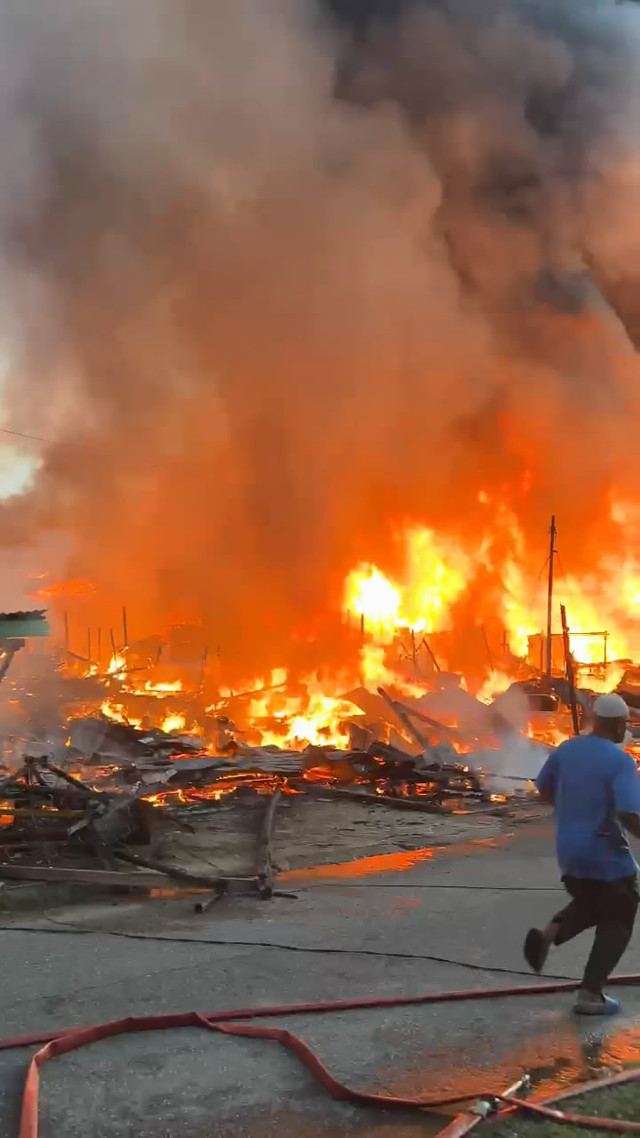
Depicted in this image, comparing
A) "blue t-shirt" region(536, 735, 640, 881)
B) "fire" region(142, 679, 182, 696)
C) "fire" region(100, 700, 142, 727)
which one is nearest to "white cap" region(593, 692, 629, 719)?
"blue t-shirt" region(536, 735, 640, 881)

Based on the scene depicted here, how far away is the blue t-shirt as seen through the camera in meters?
4.16

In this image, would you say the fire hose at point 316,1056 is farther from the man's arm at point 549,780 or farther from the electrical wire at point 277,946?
the man's arm at point 549,780

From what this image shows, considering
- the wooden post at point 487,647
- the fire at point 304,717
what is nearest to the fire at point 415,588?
the wooden post at point 487,647

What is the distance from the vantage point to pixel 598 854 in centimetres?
419

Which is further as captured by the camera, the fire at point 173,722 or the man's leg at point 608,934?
the fire at point 173,722

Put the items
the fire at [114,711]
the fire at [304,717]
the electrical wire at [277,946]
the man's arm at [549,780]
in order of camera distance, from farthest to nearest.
Result: the fire at [114,711] → the fire at [304,717] → the electrical wire at [277,946] → the man's arm at [549,780]

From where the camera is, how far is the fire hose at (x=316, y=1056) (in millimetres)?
2994

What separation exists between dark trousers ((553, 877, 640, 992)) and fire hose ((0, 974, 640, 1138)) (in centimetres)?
43

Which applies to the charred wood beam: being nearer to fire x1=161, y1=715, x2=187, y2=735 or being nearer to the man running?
the man running

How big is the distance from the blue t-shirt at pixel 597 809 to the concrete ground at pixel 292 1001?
0.70 meters

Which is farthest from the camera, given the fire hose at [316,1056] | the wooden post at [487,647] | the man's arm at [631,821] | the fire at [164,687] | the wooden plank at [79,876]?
the wooden post at [487,647]

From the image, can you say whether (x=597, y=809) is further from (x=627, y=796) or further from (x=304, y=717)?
(x=304, y=717)

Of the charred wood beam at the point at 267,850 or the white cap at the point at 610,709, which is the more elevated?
the white cap at the point at 610,709

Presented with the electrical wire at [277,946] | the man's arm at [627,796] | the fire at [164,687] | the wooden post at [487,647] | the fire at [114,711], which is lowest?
the electrical wire at [277,946]
